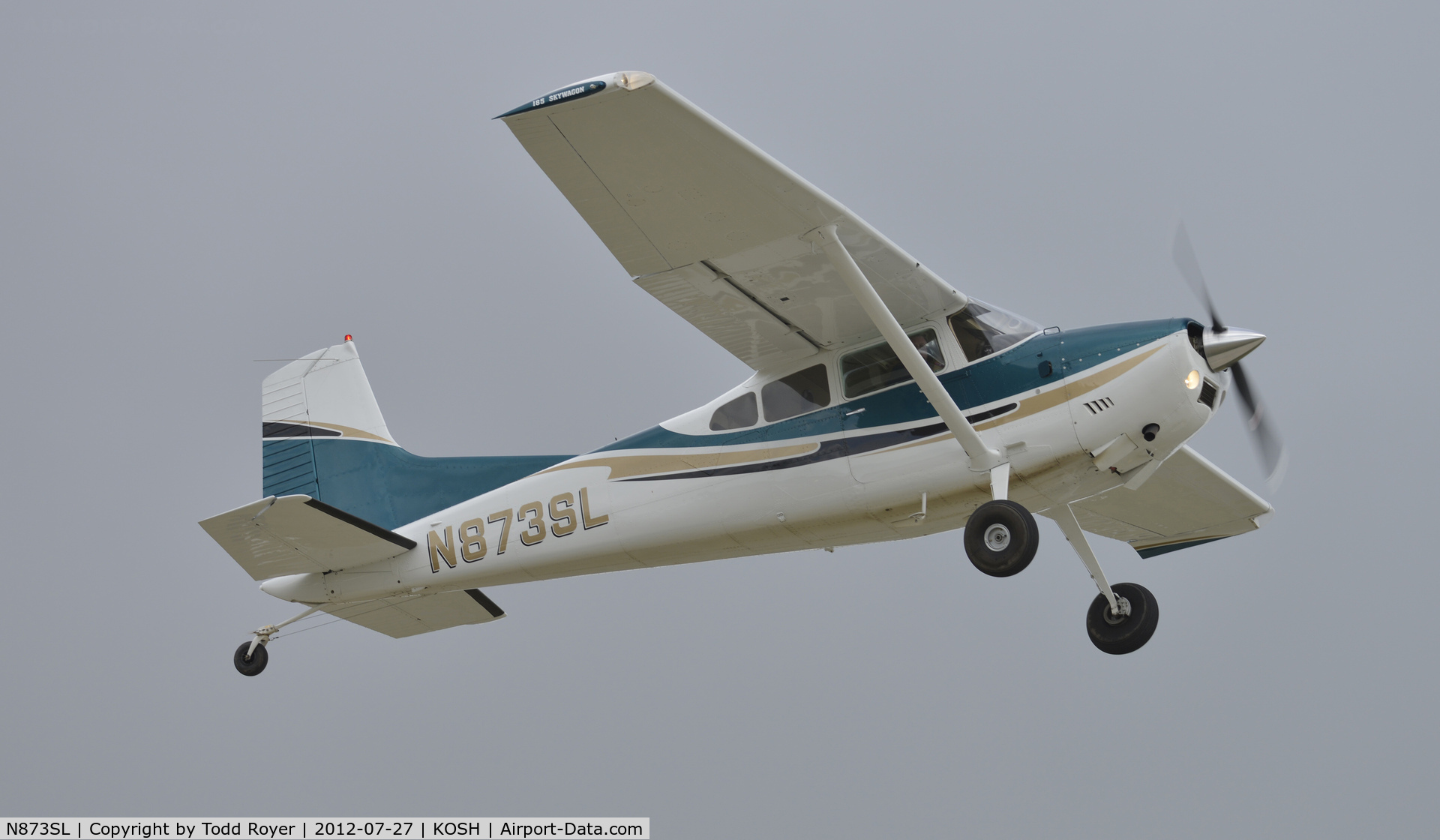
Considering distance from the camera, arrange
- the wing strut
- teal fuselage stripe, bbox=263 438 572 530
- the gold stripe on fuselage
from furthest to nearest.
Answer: teal fuselage stripe, bbox=263 438 572 530 → the gold stripe on fuselage → the wing strut

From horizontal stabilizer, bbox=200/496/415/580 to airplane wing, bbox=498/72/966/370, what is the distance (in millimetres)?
3253

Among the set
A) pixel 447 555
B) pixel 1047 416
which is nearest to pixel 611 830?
pixel 447 555

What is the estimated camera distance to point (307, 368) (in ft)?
42.9

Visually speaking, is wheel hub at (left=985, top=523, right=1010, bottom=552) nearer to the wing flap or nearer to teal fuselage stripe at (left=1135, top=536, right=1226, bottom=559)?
the wing flap

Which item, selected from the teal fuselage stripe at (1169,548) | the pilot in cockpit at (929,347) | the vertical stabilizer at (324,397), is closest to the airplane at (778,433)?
the pilot in cockpit at (929,347)

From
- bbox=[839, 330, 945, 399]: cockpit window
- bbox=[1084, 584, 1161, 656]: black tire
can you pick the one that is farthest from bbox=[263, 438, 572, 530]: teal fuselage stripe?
bbox=[1084, 584, 1161, 656]: black tire

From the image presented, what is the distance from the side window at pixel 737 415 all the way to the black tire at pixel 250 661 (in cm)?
451

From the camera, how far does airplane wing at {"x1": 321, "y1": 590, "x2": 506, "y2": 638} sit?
1159 cm

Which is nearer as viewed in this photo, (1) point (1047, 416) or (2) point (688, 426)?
(1) point (1047, 416)

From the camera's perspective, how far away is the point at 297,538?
417 inches

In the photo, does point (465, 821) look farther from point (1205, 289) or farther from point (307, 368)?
point (1205, 289)

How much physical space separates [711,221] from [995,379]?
2.29 m

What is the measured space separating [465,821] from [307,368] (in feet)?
14.9

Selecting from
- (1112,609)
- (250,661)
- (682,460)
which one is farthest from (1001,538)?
(250,661)
